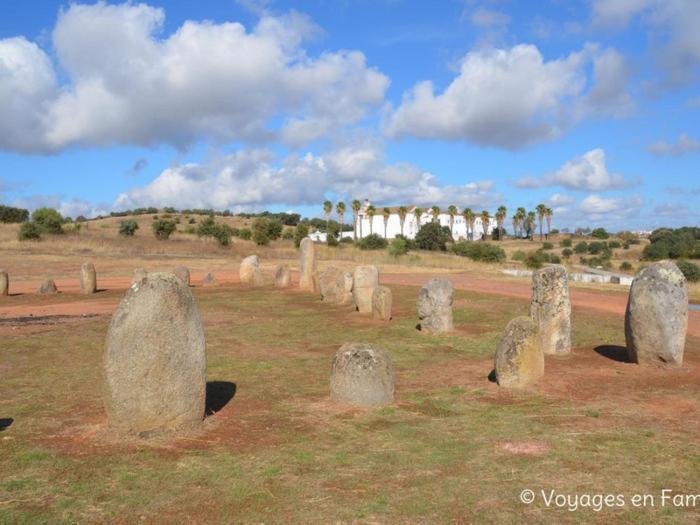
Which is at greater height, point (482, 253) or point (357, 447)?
point (482, 253)

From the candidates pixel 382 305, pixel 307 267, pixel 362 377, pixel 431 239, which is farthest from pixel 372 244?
pixel 362 377

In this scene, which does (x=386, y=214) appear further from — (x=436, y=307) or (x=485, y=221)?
(x=436, y=307)

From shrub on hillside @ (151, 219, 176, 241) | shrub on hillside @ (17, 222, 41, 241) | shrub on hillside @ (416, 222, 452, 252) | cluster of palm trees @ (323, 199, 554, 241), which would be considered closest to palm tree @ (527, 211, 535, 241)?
cluster of palm trees @ (323, 199, 554, 241)

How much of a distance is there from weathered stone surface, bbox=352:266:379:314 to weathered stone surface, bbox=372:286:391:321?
0.93 metres

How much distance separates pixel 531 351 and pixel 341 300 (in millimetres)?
13928

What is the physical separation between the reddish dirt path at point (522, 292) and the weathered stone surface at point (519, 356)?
9094mm

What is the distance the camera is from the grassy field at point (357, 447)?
246 inches

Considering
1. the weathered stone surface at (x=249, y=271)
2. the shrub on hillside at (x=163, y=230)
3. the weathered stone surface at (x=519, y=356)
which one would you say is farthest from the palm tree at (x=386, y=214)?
the weathered stone surface at (x=519, y=356)

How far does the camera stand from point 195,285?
34000 mm

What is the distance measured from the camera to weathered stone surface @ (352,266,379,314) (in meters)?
21.6

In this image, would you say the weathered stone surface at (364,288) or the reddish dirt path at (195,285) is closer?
the weathered stone surface at (364,288)

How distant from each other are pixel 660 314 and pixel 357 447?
7846 millimetres

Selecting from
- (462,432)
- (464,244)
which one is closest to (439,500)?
(462,432)

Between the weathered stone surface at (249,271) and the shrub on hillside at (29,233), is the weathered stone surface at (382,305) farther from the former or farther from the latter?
the shrub on hillside at (29,233)
